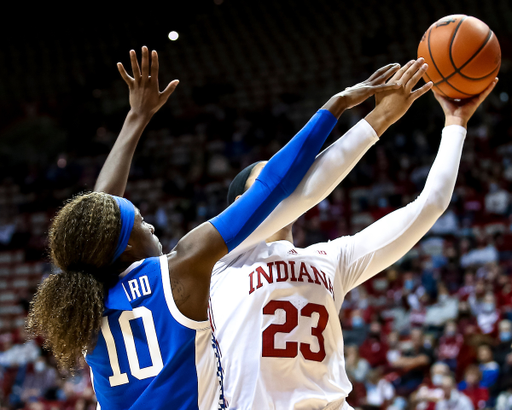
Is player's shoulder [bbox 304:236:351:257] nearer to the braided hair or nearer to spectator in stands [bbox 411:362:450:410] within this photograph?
the braided hair

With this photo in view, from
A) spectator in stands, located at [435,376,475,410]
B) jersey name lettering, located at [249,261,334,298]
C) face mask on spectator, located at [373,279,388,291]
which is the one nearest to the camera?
jersey name lettering, located at [249,261,334,298]

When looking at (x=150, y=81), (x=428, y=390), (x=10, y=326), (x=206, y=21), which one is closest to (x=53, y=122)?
(x=206, y=21)

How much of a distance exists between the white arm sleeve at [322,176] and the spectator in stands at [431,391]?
18.9 feet

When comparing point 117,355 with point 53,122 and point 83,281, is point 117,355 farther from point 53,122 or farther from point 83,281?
point 53,122

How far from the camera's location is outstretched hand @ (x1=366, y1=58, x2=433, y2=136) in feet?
7.21

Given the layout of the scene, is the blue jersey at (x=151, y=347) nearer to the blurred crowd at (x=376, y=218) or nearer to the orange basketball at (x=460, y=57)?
the orange basketball at (x=460, y=57)

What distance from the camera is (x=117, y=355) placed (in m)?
1.81

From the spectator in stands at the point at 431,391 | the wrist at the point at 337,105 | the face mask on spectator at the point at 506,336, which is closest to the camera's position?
the wrist at the point at 337,105

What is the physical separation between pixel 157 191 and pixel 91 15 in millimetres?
7091

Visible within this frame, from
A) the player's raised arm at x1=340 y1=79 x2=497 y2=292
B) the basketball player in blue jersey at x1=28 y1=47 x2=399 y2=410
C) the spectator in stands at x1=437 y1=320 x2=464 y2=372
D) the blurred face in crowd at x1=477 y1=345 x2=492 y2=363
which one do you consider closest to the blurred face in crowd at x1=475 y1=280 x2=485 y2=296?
the spectator in stands at x1=437 y1=320 x2=464 y2=372

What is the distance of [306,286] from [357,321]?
6895mm

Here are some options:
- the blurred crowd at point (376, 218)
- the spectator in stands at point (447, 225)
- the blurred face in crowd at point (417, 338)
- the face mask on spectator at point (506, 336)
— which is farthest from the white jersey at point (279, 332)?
the spectator in stands at point (447, 225)

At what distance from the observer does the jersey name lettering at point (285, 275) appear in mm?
2311

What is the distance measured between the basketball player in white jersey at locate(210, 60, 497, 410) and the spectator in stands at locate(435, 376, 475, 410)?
5.11 meters
